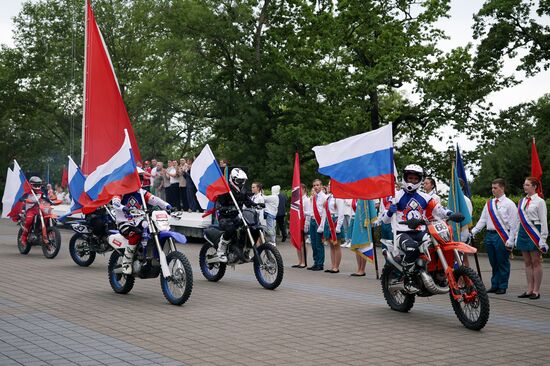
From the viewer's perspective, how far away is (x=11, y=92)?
5859 cm

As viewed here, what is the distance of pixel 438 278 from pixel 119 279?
16.1 feet

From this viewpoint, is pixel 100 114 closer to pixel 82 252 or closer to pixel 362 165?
pixel 82 252

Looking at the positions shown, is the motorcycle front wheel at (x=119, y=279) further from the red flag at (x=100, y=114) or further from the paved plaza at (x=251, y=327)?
the red flag at (x=100, y=114)

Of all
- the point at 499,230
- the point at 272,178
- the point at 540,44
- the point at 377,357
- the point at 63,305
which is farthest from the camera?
the point at 272,178

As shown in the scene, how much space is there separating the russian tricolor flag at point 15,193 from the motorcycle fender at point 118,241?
795cm

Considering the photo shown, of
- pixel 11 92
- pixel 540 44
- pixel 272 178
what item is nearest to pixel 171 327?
pixel 540 44

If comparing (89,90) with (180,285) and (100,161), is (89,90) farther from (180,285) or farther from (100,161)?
(180,285)

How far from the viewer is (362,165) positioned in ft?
45.3

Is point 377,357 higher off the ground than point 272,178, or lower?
lower

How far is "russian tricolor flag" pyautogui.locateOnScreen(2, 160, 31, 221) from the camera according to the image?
1994cm

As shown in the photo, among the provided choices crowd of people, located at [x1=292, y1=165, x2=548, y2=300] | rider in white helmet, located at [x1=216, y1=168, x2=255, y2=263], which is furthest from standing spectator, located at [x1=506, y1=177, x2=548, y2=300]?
rider in white helmet, located at [x1=216, y1=168, x2=255, y2=263]

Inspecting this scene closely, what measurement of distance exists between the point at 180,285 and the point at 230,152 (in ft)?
113

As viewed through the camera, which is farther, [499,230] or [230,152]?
[230,152]

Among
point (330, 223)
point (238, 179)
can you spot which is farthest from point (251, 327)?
point (330, 223)
